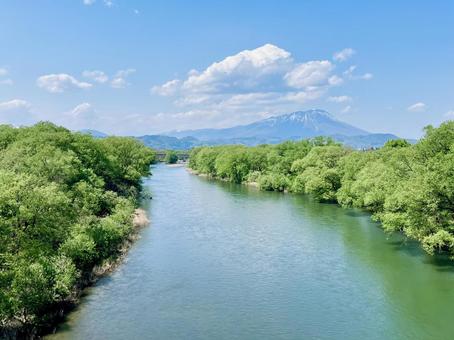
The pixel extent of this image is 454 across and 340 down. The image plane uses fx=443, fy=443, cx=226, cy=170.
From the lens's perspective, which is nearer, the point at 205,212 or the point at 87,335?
the point at 87,335

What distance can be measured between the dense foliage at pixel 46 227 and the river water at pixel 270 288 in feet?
7.53

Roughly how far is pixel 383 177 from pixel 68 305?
4267cm

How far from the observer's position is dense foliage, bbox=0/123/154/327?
2441 cm

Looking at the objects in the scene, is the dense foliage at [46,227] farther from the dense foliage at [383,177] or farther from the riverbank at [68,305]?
the dense foliage at [383,177]

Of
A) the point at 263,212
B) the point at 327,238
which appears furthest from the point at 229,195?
the point at 327,238

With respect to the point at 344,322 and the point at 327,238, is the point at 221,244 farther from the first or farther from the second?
the point at 344,322

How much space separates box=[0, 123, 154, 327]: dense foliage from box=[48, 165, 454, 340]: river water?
230cm

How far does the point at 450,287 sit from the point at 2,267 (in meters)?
31.1

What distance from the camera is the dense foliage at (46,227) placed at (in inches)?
961

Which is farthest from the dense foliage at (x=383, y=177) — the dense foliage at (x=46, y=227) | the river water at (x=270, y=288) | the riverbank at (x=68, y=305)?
the dense foliage at (x=46, y=227)

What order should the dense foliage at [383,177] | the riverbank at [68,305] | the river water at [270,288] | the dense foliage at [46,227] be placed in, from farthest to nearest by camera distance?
the dense foliage at [383,177] → the river water at [270,288] → the riverbank at [68,305] → the dense foliage at [46,227]

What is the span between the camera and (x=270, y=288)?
3381cm

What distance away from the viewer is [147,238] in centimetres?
4959

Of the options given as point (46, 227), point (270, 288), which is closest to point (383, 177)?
point (270, 288)
